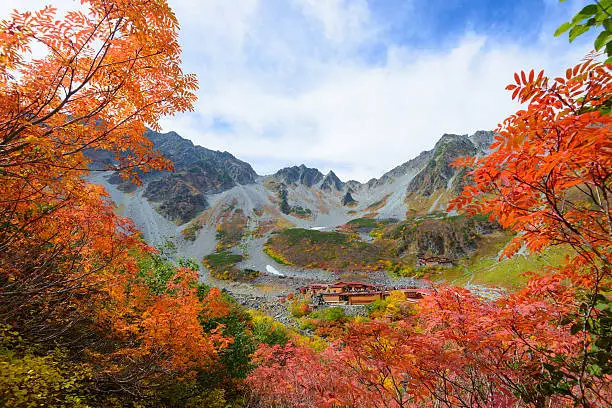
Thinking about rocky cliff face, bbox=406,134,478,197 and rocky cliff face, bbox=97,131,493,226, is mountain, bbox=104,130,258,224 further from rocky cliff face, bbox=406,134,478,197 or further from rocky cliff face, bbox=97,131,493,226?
rocky cliff face, bbox=406,134,478,197

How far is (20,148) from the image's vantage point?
107 inches

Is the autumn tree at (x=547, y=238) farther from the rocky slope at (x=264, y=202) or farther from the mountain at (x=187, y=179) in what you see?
the mountain at (x=187, y=179)

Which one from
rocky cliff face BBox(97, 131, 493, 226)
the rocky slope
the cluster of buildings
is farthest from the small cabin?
rocky cliff face BBox(97, 131, 493, 226)

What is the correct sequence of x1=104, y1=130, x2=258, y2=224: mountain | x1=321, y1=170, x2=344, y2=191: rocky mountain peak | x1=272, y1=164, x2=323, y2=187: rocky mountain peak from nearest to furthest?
1. x1=104, y1=130, x2=258, y2=224: mountain
2. x1=272, y1=164, x2=323, y2=187: rocky mountain peak
3. x1=321, y1=170, x2=344, y2=191: rocky mountain peak

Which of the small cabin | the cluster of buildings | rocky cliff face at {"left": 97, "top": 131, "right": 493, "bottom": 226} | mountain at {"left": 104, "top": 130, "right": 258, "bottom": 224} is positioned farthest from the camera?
rocky cliff face at {"left": 97, "top": 131, "right": 493, "bottom": 226}

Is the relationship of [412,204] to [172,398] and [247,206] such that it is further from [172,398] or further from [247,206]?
[172,398]

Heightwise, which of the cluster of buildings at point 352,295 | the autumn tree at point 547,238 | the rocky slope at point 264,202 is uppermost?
the rocky slope at point 264,202

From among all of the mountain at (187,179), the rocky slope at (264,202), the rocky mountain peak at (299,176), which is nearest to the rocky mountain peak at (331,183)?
the rocky slope at (264,202)

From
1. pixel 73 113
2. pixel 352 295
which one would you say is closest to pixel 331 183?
pixel 352 295

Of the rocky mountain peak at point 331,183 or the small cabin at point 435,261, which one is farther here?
the rocky mountain peak at point 331,183

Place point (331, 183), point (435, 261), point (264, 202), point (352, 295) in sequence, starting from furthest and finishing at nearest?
point (331, 183) → point (264, 202) → point (435, 261) → point (352, 295)

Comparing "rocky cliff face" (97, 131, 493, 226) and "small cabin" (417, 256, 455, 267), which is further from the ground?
"rocky cliff face" (97, 131, 493, 226)

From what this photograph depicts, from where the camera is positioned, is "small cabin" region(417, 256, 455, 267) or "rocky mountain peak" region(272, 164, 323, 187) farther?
"rocky mountain peak" region(272, 164, 323, 187)

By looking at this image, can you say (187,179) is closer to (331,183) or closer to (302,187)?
(302,187)
